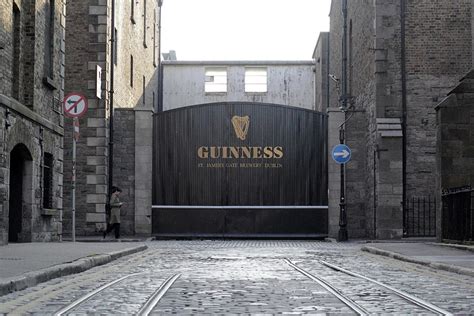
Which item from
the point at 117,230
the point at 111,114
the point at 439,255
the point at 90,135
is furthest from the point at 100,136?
the point at 439,255

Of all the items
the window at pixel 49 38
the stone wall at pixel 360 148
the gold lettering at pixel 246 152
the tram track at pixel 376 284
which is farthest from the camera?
the gold lettering at pixel 246 152

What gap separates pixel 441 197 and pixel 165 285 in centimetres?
1063

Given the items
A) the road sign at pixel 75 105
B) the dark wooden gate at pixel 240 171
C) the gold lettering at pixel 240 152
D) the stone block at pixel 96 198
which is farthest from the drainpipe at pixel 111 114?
the road sign at pixel 75 105

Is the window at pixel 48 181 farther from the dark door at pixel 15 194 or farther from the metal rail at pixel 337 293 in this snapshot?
the metal rail at pixel 337 293

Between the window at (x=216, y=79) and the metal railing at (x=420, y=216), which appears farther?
the window at (x=216, y=79)

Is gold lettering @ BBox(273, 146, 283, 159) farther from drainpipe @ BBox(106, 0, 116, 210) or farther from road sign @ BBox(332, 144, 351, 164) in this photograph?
drainpipe @ BBox(106, 0, 116, 210)

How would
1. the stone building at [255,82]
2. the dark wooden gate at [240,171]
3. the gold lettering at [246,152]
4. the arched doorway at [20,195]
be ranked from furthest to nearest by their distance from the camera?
the stone building at [255,82] < the gold lettering at [246,152] < the dark wooden gate at [240,171] < the arched doorway at [20,195]

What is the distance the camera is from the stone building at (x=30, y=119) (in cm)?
1619

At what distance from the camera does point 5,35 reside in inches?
647

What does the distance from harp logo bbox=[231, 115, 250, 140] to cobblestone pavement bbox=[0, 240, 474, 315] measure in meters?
14.4

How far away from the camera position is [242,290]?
8648 mm

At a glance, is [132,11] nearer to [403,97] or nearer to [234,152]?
[234,152]

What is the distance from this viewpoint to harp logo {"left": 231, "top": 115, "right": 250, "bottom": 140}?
89.8 feet

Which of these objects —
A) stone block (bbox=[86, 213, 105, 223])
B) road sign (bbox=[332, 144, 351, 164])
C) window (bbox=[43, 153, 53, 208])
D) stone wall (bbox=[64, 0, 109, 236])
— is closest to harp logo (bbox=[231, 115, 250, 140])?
road sign (bbox=[332, 144, 351, 164])
